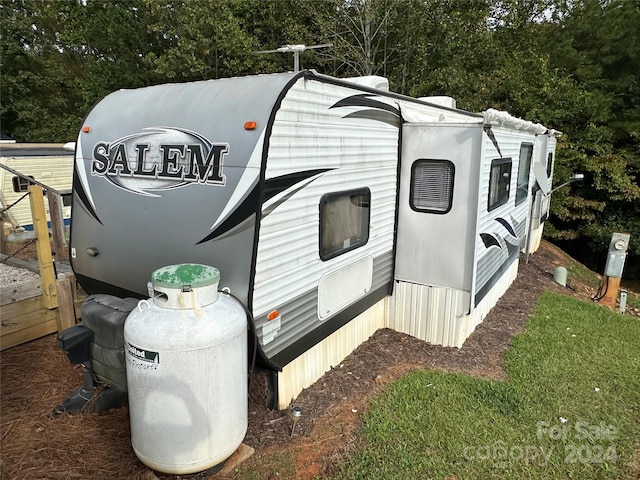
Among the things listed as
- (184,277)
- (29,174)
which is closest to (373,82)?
(184,277)

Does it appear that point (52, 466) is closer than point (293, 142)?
Yes

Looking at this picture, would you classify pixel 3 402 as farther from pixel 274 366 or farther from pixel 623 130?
pixel 623 130

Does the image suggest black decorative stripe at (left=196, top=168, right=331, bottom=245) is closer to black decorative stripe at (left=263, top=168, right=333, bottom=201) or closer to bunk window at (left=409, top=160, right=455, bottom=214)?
black decorative stripe at (left=263, top=168, right=333, bottom=201)

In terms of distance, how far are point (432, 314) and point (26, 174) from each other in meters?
9.35

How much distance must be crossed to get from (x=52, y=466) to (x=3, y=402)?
116 cm

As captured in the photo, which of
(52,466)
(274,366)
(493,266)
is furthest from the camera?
(493,266)

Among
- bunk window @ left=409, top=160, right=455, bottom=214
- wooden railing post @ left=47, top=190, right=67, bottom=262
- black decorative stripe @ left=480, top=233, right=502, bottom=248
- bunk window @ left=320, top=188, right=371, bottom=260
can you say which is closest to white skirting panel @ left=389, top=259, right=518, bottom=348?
black decorative stripe @ left=480, top=233, right=502, bottom=248

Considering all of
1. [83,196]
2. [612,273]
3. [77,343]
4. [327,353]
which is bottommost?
[612,273]

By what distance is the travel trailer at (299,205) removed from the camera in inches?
149

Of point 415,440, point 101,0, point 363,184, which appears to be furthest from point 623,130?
point 101,0

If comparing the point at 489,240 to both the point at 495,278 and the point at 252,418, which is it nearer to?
the point at 495,278

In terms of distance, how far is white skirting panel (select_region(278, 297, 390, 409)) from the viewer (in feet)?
14.7

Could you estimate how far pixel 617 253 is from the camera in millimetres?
9422

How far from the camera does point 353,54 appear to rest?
15492 mm
